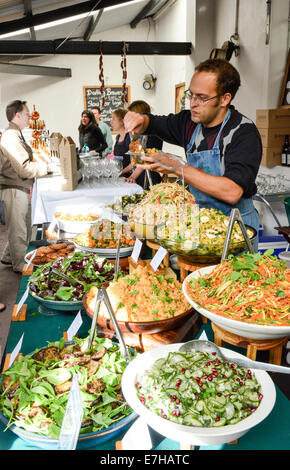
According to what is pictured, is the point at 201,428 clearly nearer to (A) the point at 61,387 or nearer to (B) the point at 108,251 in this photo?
(A) the point at 61,387

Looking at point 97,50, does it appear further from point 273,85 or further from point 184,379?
point 184,379

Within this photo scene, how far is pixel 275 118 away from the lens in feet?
14.6

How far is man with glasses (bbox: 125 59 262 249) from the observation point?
190 cm

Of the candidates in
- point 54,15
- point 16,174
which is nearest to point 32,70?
point 54,15

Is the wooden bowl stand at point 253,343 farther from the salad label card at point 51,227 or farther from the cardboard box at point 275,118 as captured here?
the cardboard box at point 275,118

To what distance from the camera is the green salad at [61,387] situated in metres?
0.97

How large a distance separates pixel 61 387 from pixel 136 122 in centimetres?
200

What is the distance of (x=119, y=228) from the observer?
7.46 ft

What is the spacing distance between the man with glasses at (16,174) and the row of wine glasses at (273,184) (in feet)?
8.41

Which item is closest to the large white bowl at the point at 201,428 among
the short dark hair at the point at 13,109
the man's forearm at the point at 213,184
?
the man's forearm at the point at 213,184

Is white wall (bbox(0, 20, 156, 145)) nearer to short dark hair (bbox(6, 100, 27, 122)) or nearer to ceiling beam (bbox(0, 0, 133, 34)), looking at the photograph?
ceiling beam (bbox(0, 0, 133, 34))
